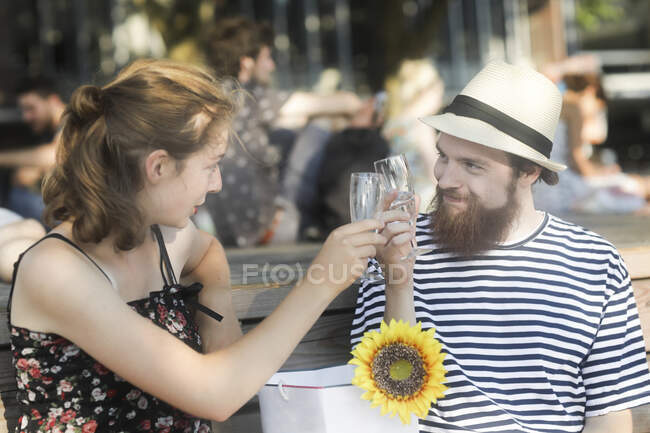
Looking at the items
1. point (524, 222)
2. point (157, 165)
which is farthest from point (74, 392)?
point (524, 222)

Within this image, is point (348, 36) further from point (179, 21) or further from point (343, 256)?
point (343, 256)

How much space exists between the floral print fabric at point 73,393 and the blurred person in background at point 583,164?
3.39 metres

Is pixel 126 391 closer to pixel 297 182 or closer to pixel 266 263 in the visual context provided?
pixel 266 263

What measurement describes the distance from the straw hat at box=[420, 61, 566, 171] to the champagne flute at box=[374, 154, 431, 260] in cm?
29

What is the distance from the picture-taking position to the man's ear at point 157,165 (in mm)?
1641

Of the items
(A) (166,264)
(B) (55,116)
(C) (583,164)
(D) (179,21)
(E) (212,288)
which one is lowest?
(C) (583,164)

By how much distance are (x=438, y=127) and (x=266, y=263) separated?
1097mm

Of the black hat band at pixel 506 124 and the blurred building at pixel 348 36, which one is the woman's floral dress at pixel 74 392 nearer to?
the black hat band at pixel 506 124

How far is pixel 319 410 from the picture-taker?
1702 millimetres

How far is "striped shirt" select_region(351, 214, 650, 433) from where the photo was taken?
78.4 inches

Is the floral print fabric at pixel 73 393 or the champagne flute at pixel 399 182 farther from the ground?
the champagne flute at pixel 399 182

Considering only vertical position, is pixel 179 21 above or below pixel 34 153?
above

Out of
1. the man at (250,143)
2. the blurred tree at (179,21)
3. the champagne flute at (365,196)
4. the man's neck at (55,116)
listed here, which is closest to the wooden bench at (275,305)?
the champagne flute at (365,196)

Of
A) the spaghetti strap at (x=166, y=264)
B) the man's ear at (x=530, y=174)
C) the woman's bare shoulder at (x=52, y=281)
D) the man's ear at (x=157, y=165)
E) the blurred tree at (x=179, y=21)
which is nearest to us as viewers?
the woman's bare shoulder at (x=52, y=281)
